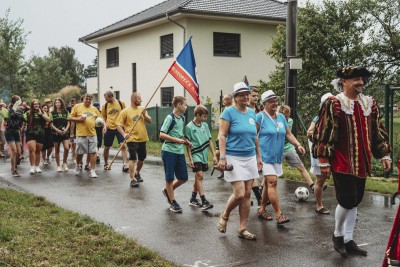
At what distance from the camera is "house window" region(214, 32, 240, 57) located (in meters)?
27.0

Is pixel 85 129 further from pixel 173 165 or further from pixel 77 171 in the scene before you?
pixel 173 165

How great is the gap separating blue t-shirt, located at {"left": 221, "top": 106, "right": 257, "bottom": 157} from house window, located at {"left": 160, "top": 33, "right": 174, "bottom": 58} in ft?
67.5

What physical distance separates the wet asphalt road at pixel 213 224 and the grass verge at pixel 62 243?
0.39 meters

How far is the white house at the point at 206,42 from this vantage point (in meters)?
26.1

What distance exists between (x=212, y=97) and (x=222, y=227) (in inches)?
798

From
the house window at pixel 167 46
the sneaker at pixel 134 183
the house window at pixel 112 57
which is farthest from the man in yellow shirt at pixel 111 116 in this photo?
the house window at pixel 112 57

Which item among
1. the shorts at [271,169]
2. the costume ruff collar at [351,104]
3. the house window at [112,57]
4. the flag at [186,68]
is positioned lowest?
the shorts at [271,169]

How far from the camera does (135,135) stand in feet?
36.7

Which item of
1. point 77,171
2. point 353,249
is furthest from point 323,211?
point 77,171

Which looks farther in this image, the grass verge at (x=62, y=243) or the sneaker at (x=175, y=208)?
the sneaker at (x=175, y=208)

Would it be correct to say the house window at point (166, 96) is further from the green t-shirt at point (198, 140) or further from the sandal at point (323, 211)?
the sandal at point (323, 211)

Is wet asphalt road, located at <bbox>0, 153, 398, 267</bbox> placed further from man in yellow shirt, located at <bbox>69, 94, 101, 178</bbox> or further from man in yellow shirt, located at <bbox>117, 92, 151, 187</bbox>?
man in yellow shirt, located at <bbox>69, 94, 101, 178</bbox>

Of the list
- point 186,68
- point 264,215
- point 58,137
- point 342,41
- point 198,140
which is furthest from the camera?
point 342,41

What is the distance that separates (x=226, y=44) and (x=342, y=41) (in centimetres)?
1027
